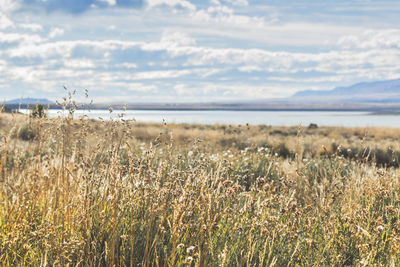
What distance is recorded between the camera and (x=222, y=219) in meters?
4.54

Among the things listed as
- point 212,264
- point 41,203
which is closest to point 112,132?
point 212,264

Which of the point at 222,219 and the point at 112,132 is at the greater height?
the point at 112,132

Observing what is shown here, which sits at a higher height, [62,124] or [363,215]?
[62,124]

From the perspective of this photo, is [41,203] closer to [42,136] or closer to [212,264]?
[42,136]

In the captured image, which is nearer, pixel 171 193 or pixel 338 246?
pixel 171 193

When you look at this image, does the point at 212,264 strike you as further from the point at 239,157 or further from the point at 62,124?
the point at 239,157

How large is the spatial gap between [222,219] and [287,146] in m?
16.7

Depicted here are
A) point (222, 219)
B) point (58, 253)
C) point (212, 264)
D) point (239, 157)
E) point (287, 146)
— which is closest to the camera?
point (58, 253)

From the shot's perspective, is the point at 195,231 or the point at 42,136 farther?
the point at 42,136

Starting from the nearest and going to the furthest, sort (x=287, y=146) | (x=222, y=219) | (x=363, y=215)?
(x=363, y=215) < (x=222, y=219) < (x=287, y=146)

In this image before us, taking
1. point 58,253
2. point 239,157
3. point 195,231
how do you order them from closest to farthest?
1. point 58,253
2. point 195,231
3. point 239,157

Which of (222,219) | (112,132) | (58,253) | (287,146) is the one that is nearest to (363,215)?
(222,219)

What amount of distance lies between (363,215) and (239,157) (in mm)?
6302

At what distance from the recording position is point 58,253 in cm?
332
